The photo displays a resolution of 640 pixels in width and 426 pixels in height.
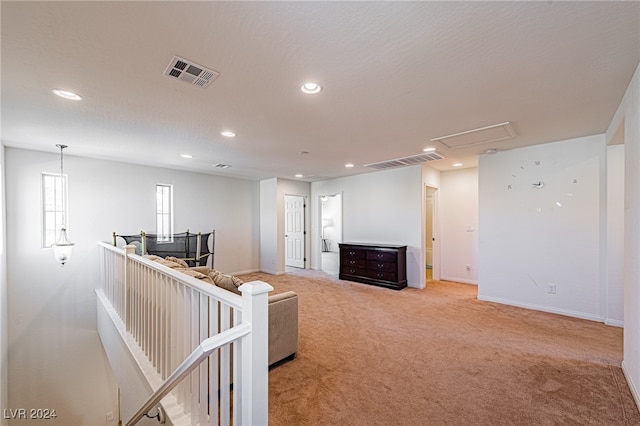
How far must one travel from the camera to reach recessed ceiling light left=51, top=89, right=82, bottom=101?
222 centimetres

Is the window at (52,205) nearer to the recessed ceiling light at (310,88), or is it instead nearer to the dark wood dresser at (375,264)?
the recessed ceiling light at (310,88)

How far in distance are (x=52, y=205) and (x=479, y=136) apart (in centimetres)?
629

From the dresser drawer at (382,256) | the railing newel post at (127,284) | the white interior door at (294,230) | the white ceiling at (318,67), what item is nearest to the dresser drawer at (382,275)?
the dresser drawer at (382,256)

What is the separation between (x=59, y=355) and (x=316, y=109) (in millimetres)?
5426

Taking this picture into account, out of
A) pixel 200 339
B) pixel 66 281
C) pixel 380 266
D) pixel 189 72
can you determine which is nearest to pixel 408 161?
pixel 380 266

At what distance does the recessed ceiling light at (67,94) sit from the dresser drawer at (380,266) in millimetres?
4854

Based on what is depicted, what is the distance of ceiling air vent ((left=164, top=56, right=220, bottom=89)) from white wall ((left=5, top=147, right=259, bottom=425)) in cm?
389

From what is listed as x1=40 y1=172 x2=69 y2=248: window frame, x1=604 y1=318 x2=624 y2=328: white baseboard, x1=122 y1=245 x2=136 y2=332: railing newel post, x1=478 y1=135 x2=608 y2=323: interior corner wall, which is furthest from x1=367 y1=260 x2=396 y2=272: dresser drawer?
x1=40 y1=172 x2=69 y2=248: window frame

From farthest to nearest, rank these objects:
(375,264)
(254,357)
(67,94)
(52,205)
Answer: (375,264)
(52,205)
(67,94)
(254,357)

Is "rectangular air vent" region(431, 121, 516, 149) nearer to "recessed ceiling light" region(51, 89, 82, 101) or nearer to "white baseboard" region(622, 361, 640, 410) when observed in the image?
"white baseboard" region(622, 361, 640, 410)

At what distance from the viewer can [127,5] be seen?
4.32 ft

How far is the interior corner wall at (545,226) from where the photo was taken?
11.6 ft

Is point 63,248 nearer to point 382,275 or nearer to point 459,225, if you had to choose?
point 382,275

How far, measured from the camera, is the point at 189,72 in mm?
1936
